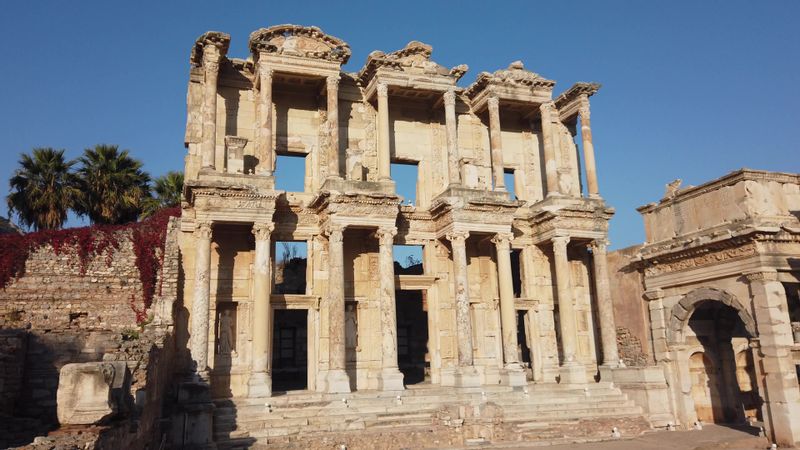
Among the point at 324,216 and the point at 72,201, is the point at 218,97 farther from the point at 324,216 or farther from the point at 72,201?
the point at 72,201

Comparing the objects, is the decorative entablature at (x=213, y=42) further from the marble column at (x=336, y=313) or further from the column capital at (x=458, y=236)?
the column capital at (x=458, y=236)

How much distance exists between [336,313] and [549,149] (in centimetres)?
996

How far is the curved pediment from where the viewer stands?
19234mm

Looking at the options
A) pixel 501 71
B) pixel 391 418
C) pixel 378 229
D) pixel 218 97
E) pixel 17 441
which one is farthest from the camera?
pixel 501 71

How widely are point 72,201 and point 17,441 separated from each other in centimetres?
1859

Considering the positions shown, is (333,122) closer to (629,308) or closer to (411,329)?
(411,329)

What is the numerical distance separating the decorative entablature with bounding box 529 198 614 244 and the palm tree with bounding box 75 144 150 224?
56.4ft

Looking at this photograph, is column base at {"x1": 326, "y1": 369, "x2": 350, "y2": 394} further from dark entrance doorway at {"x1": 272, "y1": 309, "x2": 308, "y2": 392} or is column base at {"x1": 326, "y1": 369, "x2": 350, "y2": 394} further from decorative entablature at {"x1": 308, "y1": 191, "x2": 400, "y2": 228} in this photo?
dark entrance doorway at {"x1": 272, "y1": 309, "x2": 308, "y2": 392}

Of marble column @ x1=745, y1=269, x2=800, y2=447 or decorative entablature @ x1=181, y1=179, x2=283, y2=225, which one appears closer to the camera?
marble column @ x1=745, y1=269, x2=800, y2=447

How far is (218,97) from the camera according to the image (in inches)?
788

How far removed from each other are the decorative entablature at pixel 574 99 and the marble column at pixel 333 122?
8.97 metres

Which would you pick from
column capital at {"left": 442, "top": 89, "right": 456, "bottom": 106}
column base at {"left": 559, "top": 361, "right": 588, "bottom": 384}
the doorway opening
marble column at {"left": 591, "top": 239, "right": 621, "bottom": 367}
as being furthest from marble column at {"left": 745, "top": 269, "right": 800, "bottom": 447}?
column capital at {"left": 442, "top": 89, "right": 456, "bottom": 106}

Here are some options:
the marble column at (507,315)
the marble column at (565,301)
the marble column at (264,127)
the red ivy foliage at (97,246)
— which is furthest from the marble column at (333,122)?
the marble column at (565,301)

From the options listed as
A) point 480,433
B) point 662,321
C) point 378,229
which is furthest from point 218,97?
point 662,321
